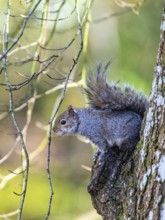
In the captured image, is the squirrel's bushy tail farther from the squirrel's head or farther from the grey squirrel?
the squirrel's head

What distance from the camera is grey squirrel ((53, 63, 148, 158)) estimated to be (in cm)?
291

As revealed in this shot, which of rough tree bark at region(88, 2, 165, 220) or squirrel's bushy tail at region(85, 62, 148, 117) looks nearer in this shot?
rough tree bark at region(88, 2, 165, 220)

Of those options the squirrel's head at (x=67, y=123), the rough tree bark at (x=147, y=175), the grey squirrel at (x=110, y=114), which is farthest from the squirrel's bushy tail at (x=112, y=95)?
the rough tree bark at (x=147, y=175)

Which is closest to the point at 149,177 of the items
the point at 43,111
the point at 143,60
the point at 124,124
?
the point at 124,124

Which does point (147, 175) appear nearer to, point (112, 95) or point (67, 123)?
point (112, 95)

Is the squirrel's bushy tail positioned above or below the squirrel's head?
above

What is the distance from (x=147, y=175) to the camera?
2367 millimetres

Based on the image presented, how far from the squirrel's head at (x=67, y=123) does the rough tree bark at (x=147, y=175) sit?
698 millimetres

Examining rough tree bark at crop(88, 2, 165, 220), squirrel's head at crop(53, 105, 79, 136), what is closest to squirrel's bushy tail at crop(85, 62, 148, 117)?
squirrel's head at crop(53, 105, 79, 136)

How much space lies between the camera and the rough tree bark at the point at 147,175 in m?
2.33

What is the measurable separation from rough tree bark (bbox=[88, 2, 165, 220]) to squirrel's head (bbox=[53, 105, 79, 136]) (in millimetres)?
698

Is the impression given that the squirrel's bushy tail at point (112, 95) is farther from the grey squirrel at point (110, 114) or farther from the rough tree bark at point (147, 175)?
the rough tree bark at point (147, 175)

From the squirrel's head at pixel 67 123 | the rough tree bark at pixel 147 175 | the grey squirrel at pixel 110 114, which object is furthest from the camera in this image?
the squirrel's head at pixel 67 123

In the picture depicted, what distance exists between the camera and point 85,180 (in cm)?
743
